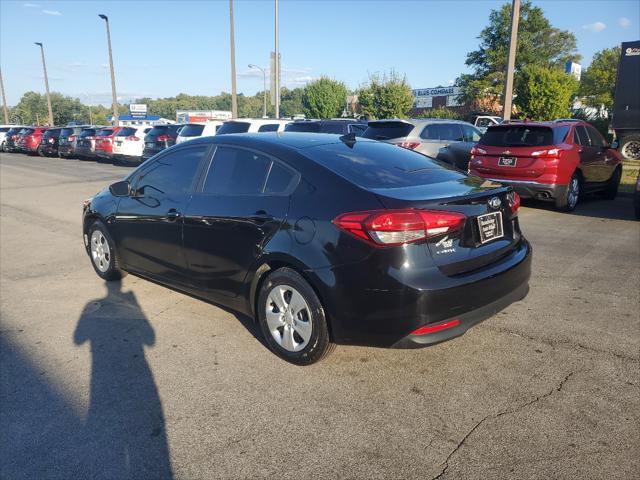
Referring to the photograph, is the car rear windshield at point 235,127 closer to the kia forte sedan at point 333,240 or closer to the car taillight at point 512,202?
the kia forte sedan at point 333,240

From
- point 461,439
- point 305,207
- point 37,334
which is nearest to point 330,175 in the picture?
point 305,207

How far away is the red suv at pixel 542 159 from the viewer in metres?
8.95

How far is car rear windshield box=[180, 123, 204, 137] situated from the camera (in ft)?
56.5

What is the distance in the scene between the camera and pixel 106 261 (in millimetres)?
5566

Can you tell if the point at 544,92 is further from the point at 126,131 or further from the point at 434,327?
the point at 434,327

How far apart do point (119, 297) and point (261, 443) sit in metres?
2.97

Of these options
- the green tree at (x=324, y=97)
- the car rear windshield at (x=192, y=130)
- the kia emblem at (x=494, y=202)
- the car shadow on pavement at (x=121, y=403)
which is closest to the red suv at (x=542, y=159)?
the kia emblem at (x=494, y=202)

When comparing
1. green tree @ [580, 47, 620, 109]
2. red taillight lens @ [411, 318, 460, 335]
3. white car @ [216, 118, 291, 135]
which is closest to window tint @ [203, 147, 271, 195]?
red taillight lens @ [411, 318, 460, 335]

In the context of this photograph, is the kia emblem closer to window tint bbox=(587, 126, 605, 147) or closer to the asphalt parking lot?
the asphalt parking lot

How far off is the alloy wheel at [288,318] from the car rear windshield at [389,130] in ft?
28.5

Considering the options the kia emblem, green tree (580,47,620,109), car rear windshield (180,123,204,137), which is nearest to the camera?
the kia emblem

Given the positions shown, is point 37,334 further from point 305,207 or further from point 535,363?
point 535,363

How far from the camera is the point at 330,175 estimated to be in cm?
348

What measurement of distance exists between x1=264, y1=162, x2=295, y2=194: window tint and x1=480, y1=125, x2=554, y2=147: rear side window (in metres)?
6.79
